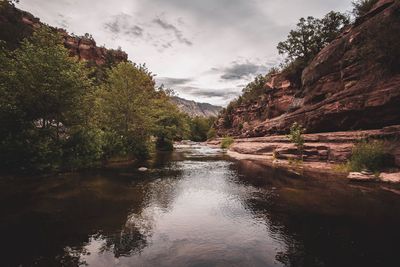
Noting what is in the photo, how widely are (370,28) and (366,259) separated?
94.2 feet

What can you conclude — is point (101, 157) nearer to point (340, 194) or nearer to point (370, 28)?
point (340, 194)

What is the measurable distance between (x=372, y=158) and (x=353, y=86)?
12.2 meters

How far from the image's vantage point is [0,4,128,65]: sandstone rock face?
217 ft

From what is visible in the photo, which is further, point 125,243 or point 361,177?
point 361,177

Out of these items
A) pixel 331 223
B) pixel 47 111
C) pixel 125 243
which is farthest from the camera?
pixel 47 111

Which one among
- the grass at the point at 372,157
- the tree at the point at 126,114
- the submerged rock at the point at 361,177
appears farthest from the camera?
the tree at the point at 126,114

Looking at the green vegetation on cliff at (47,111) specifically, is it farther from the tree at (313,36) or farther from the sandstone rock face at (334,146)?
the tree at (313,36)

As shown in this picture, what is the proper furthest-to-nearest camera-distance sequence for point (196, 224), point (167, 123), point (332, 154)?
point (167, 123)
point (332, 154)
point (196, 224)

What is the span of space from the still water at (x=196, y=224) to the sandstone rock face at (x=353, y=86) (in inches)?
450

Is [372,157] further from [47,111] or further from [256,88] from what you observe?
[256,88]

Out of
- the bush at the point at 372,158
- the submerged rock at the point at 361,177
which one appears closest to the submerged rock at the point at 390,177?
the submerged rock at the point at 361,177

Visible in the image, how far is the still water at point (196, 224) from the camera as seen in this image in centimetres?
729

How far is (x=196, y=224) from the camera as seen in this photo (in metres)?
10.3

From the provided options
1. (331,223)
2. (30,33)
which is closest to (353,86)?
(331,223)
